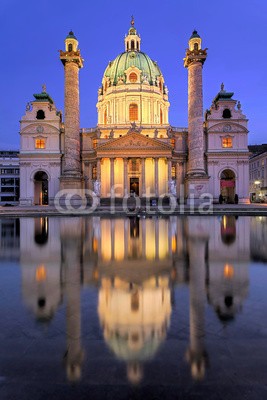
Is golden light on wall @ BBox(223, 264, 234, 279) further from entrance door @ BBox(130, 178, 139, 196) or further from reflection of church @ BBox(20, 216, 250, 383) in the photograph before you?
entrance door @ BBox(130, 178, 139, 196)

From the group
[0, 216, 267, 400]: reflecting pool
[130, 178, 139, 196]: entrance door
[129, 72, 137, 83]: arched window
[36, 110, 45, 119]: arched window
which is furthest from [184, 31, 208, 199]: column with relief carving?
[0, 216, 267, 400]: reflecting pool

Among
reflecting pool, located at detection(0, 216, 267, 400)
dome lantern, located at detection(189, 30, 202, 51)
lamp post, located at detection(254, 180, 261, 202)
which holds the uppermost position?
dome lantern, located at detection(189, 30, 202, 51)

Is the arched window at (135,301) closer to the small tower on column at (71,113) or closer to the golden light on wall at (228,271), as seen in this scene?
the golden light on wall at (228,271)

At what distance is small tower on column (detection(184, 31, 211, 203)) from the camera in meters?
51.1

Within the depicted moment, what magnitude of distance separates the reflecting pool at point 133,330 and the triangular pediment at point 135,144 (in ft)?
162

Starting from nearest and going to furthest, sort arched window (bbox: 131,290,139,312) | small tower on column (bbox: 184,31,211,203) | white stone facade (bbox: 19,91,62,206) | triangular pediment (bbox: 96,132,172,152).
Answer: arched window (bbox: 131,290,139,312) → small tower on column (bbox: 184,31,211,203) → triangular pediment (bbox: 96,132,172,152) → white stone facade (bbox: 19,91,62,206)

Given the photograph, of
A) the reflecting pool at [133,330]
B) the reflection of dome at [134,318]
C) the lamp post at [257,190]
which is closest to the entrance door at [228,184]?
the lamp post at [257,190]

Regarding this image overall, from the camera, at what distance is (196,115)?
170ft

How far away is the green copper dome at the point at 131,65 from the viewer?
240 ft

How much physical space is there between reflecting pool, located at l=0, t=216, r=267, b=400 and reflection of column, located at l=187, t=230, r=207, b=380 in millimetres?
17

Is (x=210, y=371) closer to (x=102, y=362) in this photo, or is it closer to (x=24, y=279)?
(x=102, y=362)

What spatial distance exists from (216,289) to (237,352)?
8.84 feet

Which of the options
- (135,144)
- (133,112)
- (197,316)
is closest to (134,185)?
(135,144)

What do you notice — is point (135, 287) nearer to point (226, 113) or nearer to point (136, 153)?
point (136, 153)
